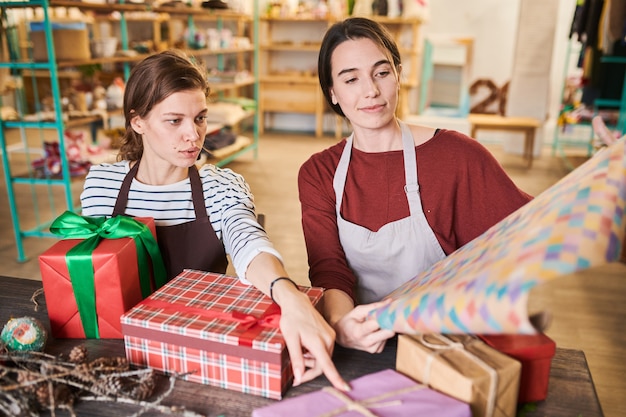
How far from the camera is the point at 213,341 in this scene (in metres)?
0.98

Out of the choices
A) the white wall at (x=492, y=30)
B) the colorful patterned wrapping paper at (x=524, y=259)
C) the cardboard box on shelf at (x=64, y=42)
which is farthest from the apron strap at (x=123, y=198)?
the white wall at (x=492, y=30)

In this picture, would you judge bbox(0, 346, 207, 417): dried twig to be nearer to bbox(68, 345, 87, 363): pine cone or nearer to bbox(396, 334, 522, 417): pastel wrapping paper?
bbox(68, 345, 87, 363): pine cone

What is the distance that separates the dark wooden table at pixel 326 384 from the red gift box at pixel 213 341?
3 cm

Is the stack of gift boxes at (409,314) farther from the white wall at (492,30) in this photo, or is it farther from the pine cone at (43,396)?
the white wall at (492,30)

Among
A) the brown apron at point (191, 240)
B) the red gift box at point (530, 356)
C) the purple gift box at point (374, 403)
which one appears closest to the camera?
the purple gift box at point (374, 403)

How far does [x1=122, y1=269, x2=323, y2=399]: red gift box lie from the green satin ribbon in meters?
0.15

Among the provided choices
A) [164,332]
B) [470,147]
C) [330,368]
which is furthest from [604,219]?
[470,147]

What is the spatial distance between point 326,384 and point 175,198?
32.4 inches

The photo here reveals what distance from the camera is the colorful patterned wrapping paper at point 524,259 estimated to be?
2.32 ft

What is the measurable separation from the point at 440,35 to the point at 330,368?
25.0ft

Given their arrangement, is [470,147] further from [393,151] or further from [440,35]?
[440,35]

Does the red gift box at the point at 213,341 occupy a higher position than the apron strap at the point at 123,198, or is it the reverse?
the apron strap at the point at 123,198

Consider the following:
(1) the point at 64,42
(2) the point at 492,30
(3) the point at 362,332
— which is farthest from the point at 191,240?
(2) the point at 492,30

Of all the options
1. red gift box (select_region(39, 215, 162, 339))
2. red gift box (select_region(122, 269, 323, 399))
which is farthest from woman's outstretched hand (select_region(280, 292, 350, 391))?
red gift box (select_region(39, 215, 162, 339))
